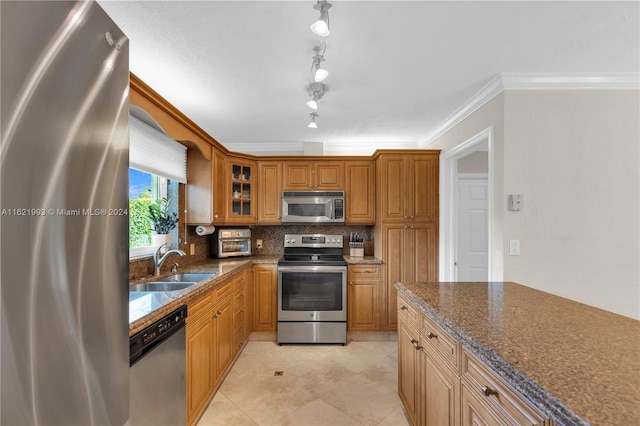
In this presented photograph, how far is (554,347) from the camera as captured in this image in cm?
96

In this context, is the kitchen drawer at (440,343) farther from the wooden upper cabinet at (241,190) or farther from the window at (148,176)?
the wooden upper cabinet at (241,190)

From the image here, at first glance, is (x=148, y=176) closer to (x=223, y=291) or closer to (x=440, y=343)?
(x=223, y=291)

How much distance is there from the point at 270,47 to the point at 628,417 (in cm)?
217

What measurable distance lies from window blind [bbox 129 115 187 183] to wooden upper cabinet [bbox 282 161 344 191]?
1.25 metres

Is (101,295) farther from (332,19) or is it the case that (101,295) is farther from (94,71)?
(332,19)

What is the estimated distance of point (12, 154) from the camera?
0.49m

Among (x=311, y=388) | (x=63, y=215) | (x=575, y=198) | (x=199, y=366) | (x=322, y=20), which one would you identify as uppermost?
(x=322, y=20)

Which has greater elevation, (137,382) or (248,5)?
(248,5)

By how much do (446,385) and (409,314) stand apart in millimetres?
525

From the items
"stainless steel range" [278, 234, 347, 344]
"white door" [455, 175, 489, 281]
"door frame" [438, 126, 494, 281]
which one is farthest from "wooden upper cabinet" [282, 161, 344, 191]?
"white door" [455, 175, 489, 281]

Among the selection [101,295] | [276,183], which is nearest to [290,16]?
[101,295]

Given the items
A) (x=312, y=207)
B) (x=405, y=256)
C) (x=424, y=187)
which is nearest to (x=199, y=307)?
(x=312, y=207)

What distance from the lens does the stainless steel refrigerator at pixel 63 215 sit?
49cm

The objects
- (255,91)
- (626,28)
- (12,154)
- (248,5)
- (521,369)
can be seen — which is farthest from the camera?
(255,91)
